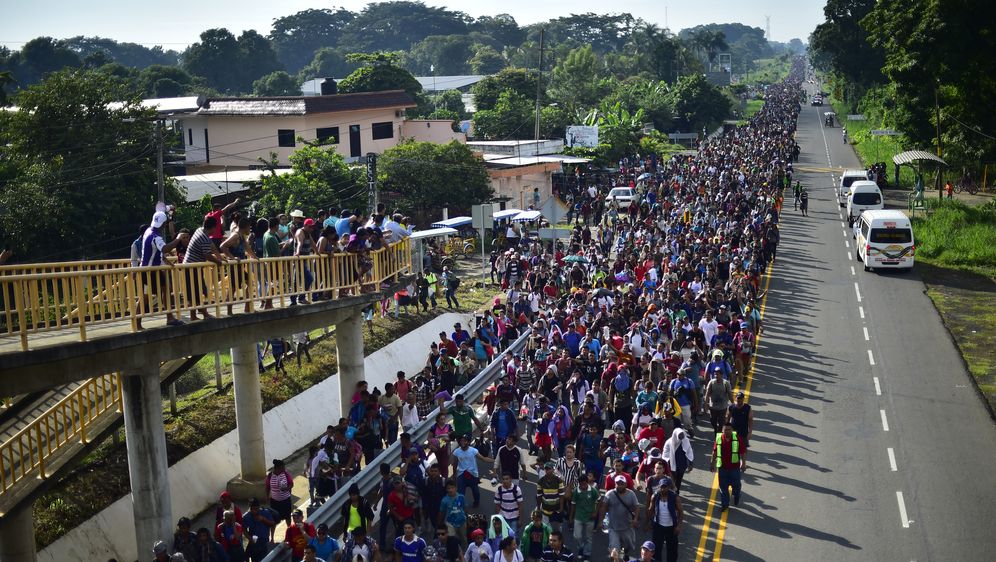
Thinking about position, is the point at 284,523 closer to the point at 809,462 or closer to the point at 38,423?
the point at 38,423

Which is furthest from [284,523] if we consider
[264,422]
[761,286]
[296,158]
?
[296,158]

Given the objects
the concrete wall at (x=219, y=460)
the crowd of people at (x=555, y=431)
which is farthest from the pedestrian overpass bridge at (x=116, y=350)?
the crowd of people at (x=555, y=431)

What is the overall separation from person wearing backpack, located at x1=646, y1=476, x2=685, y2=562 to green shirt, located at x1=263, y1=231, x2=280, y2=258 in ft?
22.2

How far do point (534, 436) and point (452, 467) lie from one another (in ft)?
7.03

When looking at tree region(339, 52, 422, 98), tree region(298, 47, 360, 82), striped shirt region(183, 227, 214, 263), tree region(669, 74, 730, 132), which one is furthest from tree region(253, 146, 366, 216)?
tree region(298, 47, 360, 82)

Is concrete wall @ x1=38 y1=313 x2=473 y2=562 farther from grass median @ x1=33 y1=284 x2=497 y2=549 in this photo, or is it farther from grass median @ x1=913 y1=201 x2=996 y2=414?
grass median @ x1=913 y1=201 x2=996 y2=414

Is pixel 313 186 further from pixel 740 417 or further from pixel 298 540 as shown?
pixel 298 540

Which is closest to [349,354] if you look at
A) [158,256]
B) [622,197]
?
[158,256]

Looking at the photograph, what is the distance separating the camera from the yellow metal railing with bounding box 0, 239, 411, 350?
11.7m

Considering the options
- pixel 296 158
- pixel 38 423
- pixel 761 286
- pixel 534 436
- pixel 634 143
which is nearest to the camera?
pixel 38 423

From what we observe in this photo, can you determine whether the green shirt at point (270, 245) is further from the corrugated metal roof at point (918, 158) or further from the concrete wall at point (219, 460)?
the corrugated metal roof at point (918, 158)

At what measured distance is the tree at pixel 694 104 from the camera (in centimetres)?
9612

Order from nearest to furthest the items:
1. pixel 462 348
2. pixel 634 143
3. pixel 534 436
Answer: pixel 534 436 < pixel 462 348 < pixel 634 143

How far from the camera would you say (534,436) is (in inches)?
687
